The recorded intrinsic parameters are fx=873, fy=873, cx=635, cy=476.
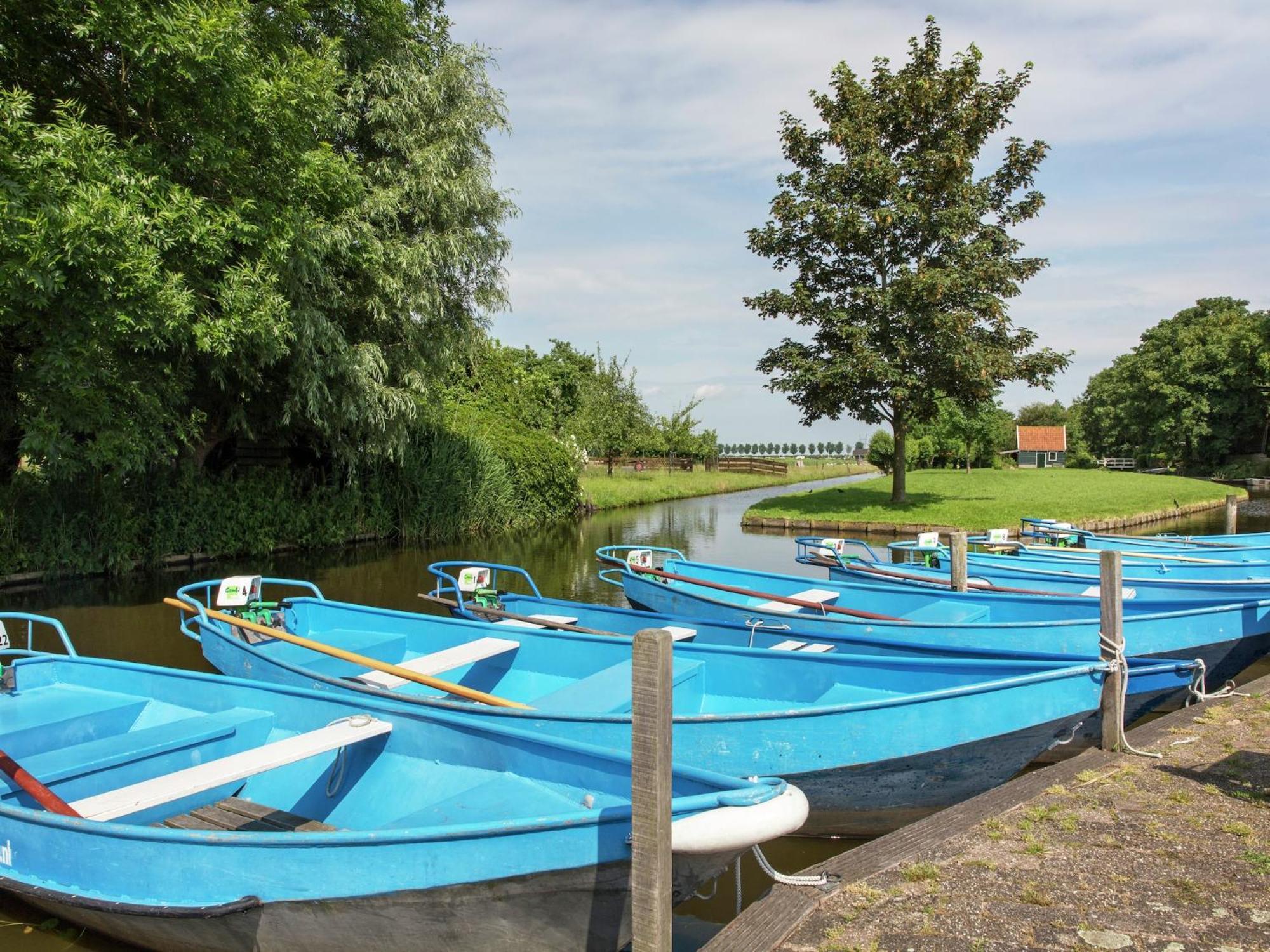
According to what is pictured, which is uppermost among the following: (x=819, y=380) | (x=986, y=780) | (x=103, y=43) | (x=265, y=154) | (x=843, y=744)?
(x=103, y=43)

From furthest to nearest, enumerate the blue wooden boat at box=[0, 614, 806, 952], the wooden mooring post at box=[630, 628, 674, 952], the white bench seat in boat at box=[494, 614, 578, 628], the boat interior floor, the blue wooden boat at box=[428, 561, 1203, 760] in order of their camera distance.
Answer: the white bench seat in boat at box=[494, 614, 578, 628], the blue wooden boat at box=[428, 561, 1203, 760], the boat interior floor, the blue wooden boat at box=[0, 614, 806, 952], the wooden mooring post at box=[630, 628, 674, 952]

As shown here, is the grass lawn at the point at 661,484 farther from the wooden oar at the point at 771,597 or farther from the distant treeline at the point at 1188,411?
the wooden oar at the point at 771,597

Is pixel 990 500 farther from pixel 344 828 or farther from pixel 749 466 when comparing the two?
pixel 749 466

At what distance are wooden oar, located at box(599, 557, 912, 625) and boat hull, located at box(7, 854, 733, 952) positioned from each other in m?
4.99

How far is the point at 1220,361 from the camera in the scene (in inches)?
2041

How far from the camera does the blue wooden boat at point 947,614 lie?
23.3 ft

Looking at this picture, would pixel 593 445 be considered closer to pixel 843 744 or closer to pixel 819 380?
pixel 819 380

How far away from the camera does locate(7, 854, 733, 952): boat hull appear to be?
3.36m

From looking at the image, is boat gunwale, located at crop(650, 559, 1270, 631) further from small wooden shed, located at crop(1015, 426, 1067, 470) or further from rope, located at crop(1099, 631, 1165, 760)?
small wooden shed, located at crop(1015, 426, 1067, 470)

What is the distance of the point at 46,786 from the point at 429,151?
15.7m

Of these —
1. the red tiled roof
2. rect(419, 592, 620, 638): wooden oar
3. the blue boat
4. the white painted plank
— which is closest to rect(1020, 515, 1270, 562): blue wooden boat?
the blue boat

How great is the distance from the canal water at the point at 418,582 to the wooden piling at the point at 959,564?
4.82 m

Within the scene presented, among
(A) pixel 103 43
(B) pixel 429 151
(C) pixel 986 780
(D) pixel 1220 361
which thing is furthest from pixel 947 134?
(D) pixel 1220 361

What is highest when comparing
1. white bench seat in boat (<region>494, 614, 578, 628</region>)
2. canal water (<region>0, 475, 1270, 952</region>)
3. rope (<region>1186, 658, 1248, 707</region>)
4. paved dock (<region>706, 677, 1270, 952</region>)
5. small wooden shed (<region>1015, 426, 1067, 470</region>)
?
small wooden shed (<region>1015, 426, 1067, 470</region>)
